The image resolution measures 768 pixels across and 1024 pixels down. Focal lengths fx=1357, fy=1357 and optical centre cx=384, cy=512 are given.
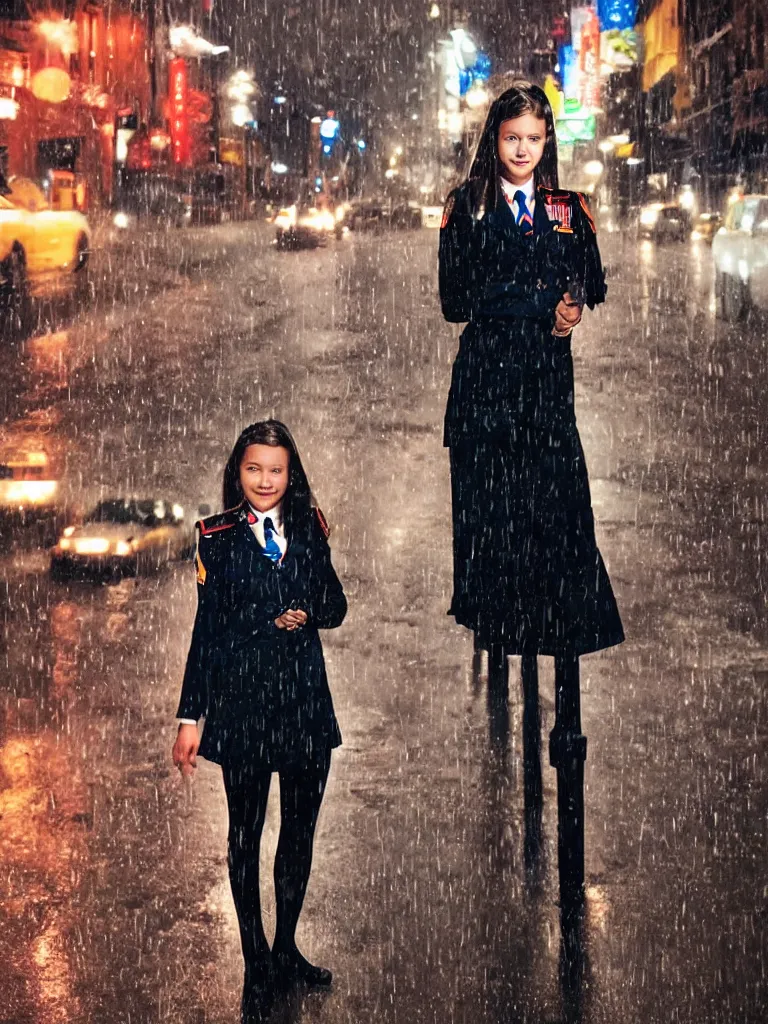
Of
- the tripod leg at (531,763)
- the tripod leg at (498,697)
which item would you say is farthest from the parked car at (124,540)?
the tripod leg at (531,763)

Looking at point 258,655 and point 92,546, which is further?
point 92,546

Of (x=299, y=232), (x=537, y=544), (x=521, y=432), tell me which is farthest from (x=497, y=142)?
(x=299, y=232)

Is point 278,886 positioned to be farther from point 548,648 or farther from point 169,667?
point 169,667

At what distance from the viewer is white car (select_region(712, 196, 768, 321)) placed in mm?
19438

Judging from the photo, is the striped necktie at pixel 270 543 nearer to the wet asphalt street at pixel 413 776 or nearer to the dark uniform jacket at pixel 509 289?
the dark uniform jacket at pixel 509 289

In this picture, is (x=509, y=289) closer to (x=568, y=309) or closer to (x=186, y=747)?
(x=568, y=309)

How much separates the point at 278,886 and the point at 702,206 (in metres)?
45.8

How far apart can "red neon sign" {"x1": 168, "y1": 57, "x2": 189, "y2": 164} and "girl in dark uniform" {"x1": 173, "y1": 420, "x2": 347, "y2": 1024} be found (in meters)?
65.6

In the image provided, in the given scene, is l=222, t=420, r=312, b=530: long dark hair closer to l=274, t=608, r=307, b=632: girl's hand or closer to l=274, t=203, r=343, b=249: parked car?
l=274, t=608, r=307, b=632: girl's hand

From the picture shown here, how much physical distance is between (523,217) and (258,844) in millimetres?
2148

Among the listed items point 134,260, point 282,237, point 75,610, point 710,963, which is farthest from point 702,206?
point 710,963

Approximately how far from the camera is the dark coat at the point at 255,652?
12.8 ft

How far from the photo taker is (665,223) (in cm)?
3859

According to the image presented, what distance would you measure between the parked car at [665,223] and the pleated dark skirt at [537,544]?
30805mm
